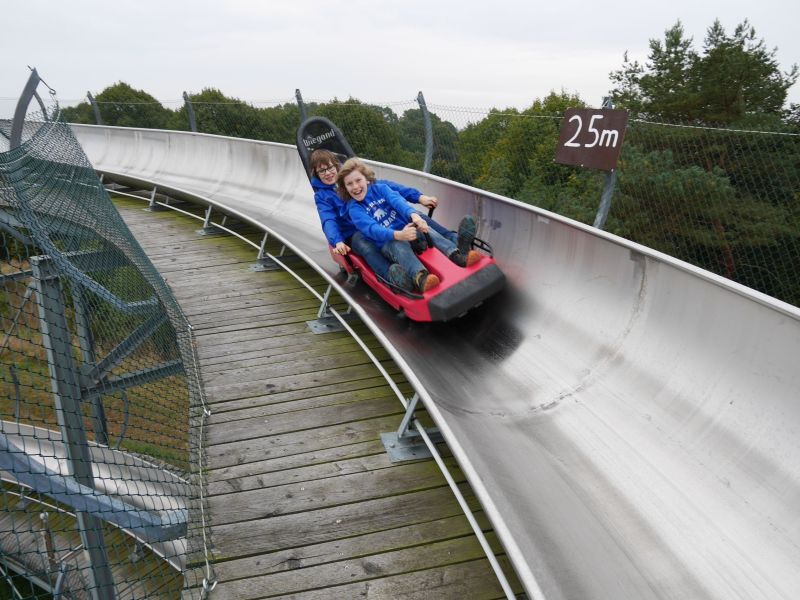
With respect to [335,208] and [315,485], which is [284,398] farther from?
[335,208]

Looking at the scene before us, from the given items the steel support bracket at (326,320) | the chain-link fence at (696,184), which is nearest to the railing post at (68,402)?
the steel support bracket at (326,320)

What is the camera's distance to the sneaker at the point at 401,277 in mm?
3848

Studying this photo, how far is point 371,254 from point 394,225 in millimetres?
298

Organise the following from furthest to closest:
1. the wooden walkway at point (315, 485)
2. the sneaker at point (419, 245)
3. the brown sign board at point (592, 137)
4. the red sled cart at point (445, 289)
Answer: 1. the sneaker at point (419, 245)
2. the brown sign board at point (592, 137)
3. the red sled cart at point (445, 289)
4. the wooden walkway at point (315, 485)

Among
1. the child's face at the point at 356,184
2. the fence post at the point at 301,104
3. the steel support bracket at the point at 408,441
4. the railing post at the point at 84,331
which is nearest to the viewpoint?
the railing post at the point at 84,331

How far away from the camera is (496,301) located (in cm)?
415

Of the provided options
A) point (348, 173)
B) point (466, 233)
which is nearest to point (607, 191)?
point (466, 233)

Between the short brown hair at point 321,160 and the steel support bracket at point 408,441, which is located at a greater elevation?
the short brown hair at point 321,160

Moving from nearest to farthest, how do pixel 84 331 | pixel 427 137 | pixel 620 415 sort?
pixel 620 415 → pixel 84 331 → pixel 427 137

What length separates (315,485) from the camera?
334 centimetres

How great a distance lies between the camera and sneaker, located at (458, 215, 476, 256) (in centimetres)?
390

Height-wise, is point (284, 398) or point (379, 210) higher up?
point (379, 210)

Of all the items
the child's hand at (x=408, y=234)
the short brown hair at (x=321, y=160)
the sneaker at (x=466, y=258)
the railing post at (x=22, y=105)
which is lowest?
the sneaker at (x=466, y=258)

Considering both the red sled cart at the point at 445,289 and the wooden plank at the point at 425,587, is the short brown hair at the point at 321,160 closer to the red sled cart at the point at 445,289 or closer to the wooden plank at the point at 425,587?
the red sled cart at the point at 445,289
